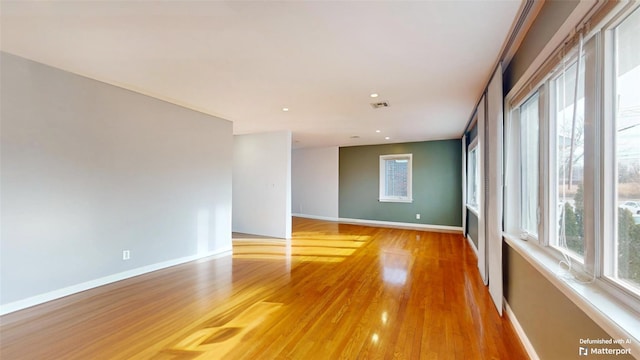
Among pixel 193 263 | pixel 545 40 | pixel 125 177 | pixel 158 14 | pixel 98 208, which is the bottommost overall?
pixel 193 263

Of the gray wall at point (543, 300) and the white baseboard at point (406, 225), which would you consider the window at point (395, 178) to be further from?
the gray wall at point (543, 300)

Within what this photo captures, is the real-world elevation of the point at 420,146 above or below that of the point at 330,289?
above

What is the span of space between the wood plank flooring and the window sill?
0.81 meters

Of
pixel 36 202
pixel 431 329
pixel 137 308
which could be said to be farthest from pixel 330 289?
pixel 36 202

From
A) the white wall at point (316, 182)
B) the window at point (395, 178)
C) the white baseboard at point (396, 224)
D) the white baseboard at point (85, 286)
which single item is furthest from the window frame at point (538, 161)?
the white wall at point (316, 182)

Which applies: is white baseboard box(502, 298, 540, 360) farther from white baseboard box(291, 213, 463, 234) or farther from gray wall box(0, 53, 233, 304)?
white baseboard box(291, 213, 463, 234)

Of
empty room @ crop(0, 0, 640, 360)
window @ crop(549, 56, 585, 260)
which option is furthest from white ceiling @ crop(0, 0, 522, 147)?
window @ crop(549, 56, 585, 260)

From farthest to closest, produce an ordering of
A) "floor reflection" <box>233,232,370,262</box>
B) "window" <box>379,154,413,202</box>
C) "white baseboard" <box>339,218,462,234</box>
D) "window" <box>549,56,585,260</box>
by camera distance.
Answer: "window" <box>379,154,413,202</box>
"white baseboard" <box>339,218,462,234</box>
"floor reflection" <box>233,232,370,262</box>
"window" <box>549,56,585,260</box>

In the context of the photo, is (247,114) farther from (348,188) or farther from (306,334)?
(348,188)

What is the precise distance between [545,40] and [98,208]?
4542 mm

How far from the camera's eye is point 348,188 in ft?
28.1

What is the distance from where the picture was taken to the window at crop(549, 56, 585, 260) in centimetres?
146

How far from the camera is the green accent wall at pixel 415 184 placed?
279 inches

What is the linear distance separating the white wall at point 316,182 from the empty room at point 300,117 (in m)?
4.17
